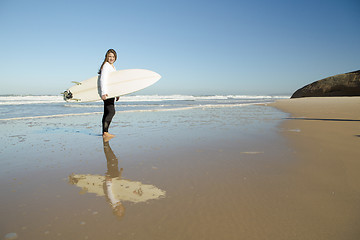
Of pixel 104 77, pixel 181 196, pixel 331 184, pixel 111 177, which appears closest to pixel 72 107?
pixel 104 77

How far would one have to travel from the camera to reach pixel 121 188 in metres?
1.83

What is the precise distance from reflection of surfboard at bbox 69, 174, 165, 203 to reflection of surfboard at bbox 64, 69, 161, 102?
323cm

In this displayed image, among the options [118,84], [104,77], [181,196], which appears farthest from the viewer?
[118,84]

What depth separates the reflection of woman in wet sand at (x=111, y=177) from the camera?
4.86 ft

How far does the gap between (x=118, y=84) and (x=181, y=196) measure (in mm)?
4087

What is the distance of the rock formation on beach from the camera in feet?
61.7

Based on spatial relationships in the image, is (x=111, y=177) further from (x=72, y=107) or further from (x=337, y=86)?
(x=337, y=86)

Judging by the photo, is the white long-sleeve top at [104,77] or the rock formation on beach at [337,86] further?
the rock formation on beach at [337,86]

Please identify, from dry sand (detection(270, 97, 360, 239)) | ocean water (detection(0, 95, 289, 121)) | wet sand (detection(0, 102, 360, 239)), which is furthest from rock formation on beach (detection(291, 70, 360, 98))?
wet sand (detection(0, 102, 360, 239))

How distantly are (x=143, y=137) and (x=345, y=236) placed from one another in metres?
3.45

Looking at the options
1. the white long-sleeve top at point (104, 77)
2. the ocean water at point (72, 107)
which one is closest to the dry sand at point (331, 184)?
the white long-sleeve top at point (104, 77)

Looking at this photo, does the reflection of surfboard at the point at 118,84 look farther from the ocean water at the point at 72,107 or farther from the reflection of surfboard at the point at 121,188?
the ocean water at the point at 72,107

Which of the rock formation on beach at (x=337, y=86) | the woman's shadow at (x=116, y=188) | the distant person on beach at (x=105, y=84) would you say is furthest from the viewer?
the rock formation on beach at (x=337, y=86)

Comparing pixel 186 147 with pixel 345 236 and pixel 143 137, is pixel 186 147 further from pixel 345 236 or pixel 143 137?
pixel 345 236
